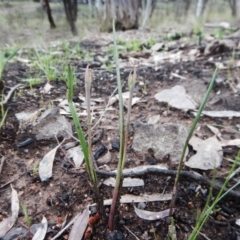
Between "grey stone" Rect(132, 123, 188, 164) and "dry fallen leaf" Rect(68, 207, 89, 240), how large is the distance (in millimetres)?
330

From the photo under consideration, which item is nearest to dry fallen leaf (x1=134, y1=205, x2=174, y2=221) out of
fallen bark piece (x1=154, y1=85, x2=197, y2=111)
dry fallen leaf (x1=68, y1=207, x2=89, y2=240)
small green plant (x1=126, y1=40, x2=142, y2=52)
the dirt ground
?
the dirt ground

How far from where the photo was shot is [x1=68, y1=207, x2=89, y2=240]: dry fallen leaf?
0.68 m

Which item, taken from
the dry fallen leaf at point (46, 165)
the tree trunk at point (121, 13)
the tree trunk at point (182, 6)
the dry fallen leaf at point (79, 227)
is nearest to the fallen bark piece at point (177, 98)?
the dry fallen leaf at point (46, 165)

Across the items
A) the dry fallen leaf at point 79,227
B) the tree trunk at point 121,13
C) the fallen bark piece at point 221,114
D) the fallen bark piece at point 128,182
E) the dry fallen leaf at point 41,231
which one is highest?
the dry fallen leaf at point 79,227

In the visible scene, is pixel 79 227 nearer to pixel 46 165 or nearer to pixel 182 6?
pixel 46 165

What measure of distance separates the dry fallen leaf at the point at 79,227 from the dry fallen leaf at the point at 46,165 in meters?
0.19

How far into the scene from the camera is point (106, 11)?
398 centimetres

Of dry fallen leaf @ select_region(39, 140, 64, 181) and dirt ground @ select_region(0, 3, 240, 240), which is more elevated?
dry fallen leaf @ select_region(39, 140, 64, 181)

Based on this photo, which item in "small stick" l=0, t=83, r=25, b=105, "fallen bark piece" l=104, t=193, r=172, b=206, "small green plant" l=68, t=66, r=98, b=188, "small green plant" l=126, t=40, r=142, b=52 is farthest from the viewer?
"small green plant" l=126, t=40, r=142, b=52

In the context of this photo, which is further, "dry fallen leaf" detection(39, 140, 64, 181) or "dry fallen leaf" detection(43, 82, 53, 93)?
"dry fallen leaf" detection(43, 82, 53, 93)

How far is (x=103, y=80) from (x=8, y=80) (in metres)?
0.51

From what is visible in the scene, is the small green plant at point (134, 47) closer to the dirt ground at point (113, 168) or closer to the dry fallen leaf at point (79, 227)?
the dirt ground at point (113, 168)

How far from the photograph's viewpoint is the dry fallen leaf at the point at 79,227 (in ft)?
2.23

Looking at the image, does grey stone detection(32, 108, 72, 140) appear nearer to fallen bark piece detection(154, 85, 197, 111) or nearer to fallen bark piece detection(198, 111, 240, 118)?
fallen bark piece detection(154, 85, 197, 111)
